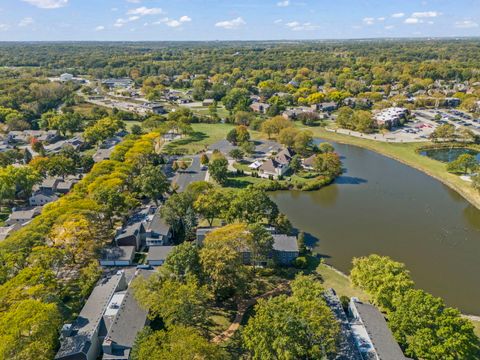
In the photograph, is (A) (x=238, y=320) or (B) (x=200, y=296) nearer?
(B) (x=200, y=296)

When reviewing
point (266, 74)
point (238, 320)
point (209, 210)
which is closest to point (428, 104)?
point (266, 74)

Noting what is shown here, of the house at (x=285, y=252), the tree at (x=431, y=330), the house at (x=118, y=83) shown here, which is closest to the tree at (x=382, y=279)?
the tree at (x=431, y=330)

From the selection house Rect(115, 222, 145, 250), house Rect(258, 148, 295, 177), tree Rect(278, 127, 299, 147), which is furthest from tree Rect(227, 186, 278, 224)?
tree Rect(278, 127, 299, 147)

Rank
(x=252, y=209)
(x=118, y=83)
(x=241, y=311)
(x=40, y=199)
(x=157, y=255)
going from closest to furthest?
(x=241, y=311) → (x=157, y=255) → (x=252, y=209) → (x=40, y=199) → (x=118, y=83)

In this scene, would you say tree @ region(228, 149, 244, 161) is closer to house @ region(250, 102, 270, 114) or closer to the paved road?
the paved road

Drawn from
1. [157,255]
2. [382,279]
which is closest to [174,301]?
[157,255]

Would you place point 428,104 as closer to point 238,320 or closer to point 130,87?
point 238,320

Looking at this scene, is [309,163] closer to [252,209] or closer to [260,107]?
[252,209]
